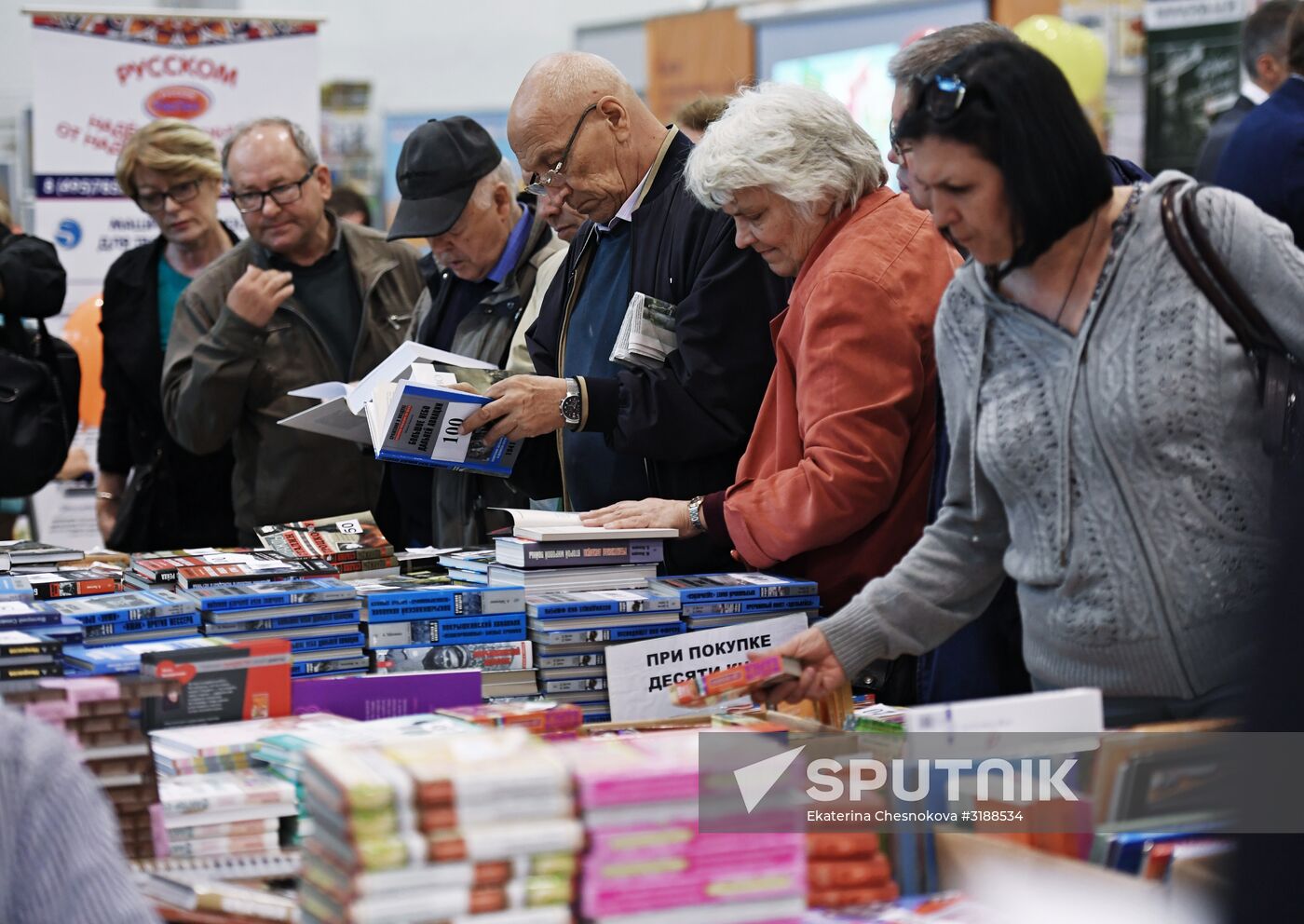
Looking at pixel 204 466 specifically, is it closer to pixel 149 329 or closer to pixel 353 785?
pixel 149 329

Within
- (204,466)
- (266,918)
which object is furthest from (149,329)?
(266,918)

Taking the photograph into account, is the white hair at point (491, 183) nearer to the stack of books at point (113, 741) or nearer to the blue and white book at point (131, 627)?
the blue and white book at point (131, 627)

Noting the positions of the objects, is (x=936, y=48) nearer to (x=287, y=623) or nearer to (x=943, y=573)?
(x=943, y=573)

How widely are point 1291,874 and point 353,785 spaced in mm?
812

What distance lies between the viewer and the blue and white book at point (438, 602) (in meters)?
2.78

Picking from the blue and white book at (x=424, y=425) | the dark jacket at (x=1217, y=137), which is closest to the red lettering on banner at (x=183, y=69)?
the blue and white book at (x=424, y=425)

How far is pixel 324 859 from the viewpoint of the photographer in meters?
1.50

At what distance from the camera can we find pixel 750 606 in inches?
115

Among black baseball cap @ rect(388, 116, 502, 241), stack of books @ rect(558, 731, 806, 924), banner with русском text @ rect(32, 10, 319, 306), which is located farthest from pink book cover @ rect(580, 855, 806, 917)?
banner with русском text @ rect(32, 10, 319, 306)

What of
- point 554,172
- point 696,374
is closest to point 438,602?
point 696,374

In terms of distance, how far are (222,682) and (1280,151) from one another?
305 cm

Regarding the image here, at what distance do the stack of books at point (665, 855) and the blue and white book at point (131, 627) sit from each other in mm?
1336

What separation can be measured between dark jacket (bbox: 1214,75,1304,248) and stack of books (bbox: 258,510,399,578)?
245cm

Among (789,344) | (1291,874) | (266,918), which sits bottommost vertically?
(266,918)
